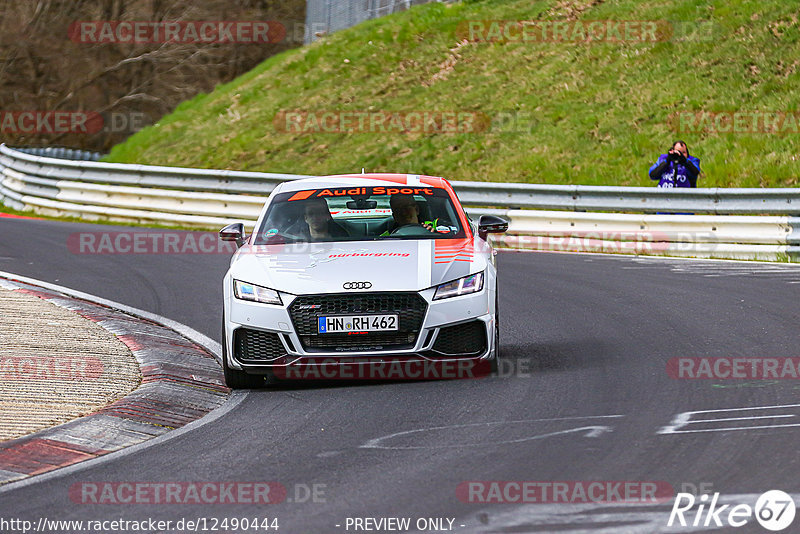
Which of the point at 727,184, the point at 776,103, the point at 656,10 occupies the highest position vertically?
the point at 656,10

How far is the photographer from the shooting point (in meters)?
17.8

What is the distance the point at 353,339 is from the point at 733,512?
357cm

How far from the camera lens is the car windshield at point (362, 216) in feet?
31.1

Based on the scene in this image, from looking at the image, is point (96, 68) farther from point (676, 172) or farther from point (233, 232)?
point (233, 232)

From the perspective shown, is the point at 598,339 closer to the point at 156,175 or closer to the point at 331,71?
the point at 156,175

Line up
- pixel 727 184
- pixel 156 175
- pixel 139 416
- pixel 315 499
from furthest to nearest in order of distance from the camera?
pixel 156 175 → pixel 727 184 → pixel 139 416 → pixel 315 499

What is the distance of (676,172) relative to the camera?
58.5 feet

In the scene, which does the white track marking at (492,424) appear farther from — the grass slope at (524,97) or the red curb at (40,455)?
the grass slope at (524,97)

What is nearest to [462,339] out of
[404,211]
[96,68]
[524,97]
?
[404,211]

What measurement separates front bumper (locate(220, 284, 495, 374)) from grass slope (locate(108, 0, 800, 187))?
1349 centimetres

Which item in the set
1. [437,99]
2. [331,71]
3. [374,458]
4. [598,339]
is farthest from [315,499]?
[331,71]

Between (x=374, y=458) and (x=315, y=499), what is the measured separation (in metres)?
0.83

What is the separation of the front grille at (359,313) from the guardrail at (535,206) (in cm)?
898

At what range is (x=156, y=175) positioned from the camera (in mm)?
22641
